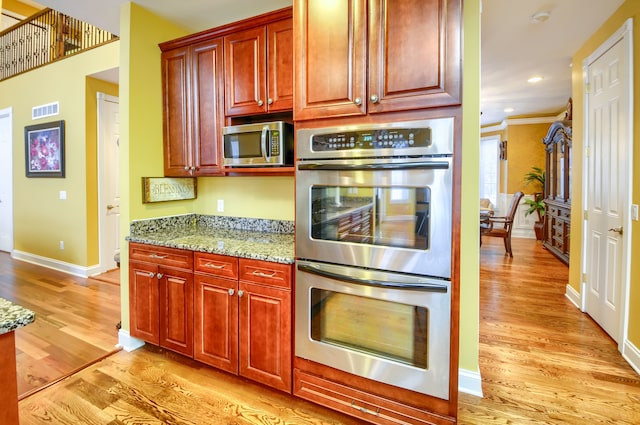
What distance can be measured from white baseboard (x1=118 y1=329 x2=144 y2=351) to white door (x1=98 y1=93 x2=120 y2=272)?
97.4 inches

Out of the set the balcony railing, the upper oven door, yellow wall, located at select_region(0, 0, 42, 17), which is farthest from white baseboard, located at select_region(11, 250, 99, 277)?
yellow wall, located at select_region(0, 0, 42, 17)

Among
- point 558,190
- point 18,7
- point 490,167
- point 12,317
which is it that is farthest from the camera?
point 490,167

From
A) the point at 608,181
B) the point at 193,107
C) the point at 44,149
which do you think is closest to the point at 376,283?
the point at 193,107

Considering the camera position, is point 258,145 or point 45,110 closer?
point 258,145

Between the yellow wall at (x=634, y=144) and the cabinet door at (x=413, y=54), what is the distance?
75.1 inches

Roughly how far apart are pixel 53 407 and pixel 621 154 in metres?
4.36

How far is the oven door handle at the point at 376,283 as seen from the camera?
1.61 m

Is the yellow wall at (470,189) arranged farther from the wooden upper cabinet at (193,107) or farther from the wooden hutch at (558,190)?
the wooden hutch at (558,190)

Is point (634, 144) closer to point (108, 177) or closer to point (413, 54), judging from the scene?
point (413, 54)

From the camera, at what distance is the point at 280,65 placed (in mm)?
2299

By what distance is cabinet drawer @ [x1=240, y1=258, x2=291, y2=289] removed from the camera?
1.98 metres

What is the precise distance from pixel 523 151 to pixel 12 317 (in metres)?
8.50

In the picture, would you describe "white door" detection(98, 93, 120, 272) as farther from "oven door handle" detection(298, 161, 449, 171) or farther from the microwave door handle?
"oven door handle" detection(298, 161, 449, 171)

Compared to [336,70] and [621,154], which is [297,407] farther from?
[621,154]
